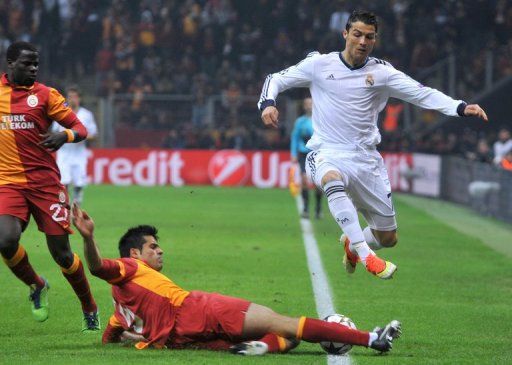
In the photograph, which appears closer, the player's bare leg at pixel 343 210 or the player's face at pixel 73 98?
the player's bare leg at pixel 343 210

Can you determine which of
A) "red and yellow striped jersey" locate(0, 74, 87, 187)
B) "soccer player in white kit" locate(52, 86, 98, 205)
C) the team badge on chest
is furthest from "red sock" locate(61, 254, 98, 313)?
"soccer player in white kit" locate(52, 86, 98, 205)

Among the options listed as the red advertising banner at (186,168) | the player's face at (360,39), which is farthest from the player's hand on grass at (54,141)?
the red advertising banner at (186,168)

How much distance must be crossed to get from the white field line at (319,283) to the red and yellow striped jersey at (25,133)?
270 centimetres

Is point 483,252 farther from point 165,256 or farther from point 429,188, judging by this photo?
point 429,188

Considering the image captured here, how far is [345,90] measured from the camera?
32.1ft

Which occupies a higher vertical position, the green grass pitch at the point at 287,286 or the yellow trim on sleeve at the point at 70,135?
the yellow trim on sleeve at the point at 70,135

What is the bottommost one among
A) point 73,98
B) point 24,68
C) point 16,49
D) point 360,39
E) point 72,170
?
point 72,170

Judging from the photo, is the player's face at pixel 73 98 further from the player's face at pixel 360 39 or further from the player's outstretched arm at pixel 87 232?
the player's outstretched arm at pixel 87 232

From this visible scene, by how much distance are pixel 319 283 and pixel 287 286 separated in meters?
0.47

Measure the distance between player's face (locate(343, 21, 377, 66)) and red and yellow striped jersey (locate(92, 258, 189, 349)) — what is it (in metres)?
2.93

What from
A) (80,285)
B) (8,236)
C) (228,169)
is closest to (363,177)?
(80,285)

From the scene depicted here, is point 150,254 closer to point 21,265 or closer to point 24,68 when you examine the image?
point 21,265

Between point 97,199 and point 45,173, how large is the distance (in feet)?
53.5

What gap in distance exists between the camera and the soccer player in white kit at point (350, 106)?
9516 mm
